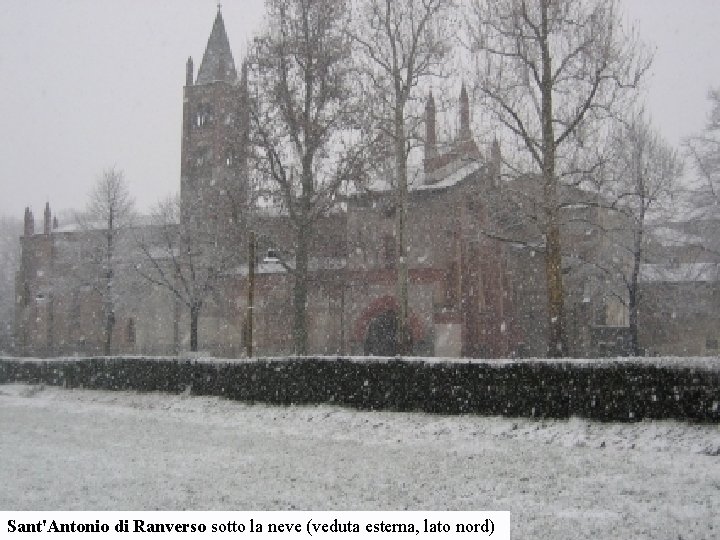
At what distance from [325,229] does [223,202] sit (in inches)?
419

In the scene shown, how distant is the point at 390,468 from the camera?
1133cm

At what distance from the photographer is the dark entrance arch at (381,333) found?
123 feet

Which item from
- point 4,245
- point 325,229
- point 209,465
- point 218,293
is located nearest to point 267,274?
point 218,293

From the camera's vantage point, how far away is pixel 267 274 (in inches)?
1670

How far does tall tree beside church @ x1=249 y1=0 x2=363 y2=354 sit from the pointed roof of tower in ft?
87.7

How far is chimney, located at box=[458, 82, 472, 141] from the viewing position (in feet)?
75.2

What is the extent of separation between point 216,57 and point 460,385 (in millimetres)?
42621

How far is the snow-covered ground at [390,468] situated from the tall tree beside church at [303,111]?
10.0 metres

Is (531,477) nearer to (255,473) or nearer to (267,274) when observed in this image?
(255,473)

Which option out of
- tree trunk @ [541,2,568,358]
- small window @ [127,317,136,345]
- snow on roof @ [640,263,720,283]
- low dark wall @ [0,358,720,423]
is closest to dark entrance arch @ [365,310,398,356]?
snow on roof @ [640,263,720,283]

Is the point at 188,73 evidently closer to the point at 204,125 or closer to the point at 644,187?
the point at 204,125
